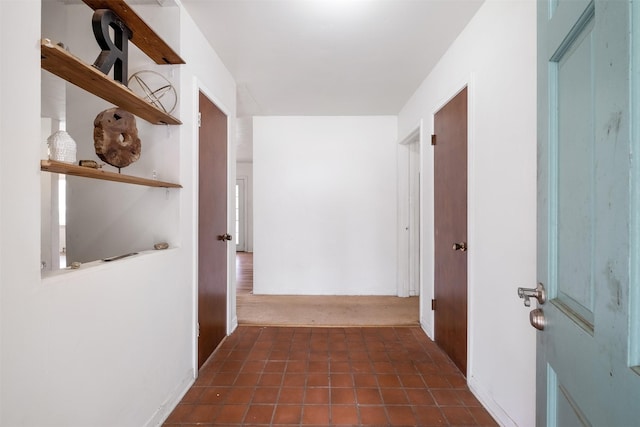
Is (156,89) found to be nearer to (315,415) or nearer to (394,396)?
(315,415)

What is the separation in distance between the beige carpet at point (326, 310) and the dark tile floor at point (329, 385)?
0.31 metres

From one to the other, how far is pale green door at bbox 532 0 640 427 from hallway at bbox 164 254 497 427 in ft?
3.46

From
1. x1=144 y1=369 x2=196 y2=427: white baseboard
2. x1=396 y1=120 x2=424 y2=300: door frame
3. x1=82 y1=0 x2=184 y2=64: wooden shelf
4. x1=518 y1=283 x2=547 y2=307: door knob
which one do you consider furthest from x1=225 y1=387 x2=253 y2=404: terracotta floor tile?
x1=396 y1=120 x2=424 y2=300: door frame

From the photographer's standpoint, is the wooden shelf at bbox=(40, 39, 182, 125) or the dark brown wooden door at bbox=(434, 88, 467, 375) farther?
the dark brown wooden door at bbox=(434, 88, 467, 375)

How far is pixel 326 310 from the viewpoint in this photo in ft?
10.8

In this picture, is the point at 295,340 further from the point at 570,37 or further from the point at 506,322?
the point at 570,37

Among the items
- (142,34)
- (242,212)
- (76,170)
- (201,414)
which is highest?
(142,34)

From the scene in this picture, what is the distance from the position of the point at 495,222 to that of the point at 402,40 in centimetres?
145

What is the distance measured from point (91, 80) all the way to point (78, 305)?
89 centimetres

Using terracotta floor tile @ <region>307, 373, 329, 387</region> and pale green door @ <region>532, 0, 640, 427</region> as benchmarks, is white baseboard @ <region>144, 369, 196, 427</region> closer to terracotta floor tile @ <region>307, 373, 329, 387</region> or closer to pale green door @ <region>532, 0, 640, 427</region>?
terracotta floor tile @ <region>307, 373, 329, 387</region>

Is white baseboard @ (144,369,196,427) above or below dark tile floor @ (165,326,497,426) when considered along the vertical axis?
above

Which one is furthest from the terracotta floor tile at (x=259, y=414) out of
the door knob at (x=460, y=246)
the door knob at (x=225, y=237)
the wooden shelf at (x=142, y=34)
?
the wooden shelf at (x=142, y=34)

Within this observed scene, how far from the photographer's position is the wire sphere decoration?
1752 millimetres

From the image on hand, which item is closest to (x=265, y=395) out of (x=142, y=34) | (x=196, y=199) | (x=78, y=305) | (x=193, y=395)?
(x=193, y=395)
